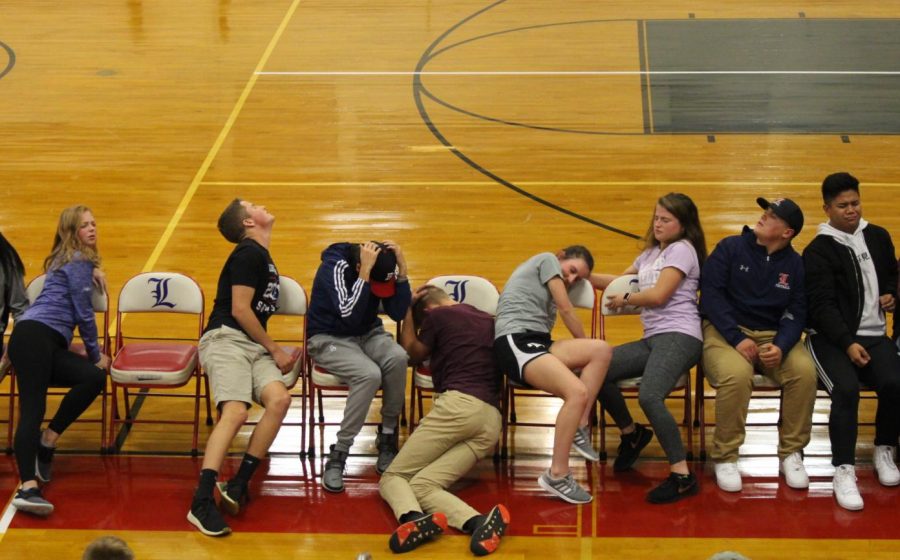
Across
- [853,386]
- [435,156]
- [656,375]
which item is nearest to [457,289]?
[656,375]

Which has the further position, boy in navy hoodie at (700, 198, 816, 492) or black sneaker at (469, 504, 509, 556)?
boy in navy hoodie at (700, 198, 816, 492)

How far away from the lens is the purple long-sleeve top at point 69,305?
7.10 meters

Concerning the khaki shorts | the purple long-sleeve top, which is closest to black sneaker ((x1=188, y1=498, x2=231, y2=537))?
the khaki shorts

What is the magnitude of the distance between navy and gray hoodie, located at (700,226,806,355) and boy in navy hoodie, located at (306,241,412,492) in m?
1.79

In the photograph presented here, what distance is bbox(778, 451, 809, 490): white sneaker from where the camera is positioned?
22.7 ft

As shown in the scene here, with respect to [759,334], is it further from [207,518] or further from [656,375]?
[207,518]

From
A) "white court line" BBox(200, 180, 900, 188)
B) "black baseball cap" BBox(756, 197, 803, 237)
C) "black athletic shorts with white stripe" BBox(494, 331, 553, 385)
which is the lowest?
"black athletic shorts with white stripe" BBox(494, 331, 553, 385)

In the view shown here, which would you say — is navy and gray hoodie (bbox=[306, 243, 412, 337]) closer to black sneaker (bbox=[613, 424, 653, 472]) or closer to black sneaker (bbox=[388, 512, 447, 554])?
black sneaker (bbox=[388, 512, 447, 554])

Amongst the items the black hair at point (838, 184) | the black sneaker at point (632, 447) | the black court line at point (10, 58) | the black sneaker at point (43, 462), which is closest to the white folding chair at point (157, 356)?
the black sneaker at point (43, 462)

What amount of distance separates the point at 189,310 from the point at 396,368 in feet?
4.69

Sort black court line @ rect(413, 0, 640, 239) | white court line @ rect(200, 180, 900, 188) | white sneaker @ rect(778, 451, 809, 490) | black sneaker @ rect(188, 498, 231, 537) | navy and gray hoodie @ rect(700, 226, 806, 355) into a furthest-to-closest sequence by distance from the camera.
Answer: white court line @ rect(200, 180, 900, 188), black court line @ rect(413, 0, 640, 239), navy and gray hoodie @ rect(700, 226, 806, 355), white sneaker @ rect(778, 451, 809, 490), black sneaker @ rect(188, 498, 231, 537)

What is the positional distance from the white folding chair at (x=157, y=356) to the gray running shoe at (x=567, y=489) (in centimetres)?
213

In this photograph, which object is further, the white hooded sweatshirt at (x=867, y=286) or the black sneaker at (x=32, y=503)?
the white hooded sweatshirt at (x=867, y=286)

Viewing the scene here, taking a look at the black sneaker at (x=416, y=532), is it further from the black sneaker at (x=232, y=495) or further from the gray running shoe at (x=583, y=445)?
the gray running shoe at (x=583, y=445)
